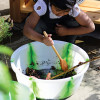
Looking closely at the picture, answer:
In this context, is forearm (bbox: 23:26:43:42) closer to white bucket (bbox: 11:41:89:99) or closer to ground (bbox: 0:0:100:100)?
A: white bucket (bbox: 11:41:89:99)

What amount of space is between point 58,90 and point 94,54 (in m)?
0.79

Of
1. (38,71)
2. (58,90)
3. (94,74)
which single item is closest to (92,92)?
(94,74)

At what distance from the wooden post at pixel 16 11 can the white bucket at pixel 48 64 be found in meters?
0.82

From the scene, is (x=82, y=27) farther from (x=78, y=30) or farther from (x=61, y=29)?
(x=61, y=29)

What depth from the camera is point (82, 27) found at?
170 cm

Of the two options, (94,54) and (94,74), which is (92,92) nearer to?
(94,74)

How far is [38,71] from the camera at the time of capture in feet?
5.70

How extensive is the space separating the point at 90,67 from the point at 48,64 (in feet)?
1.34

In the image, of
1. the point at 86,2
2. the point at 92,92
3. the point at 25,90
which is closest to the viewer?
the point at 25,90

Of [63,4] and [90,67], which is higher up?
[63,4]

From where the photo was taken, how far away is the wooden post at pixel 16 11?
2258 millimetres

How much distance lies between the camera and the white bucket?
1294 mm

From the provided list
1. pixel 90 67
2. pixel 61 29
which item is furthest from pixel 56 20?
pixel 90 67

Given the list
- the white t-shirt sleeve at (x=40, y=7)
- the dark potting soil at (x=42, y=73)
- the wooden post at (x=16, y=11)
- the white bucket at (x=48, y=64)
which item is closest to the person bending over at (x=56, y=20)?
the white t-shirt sleeve at (x=40, y=7)
